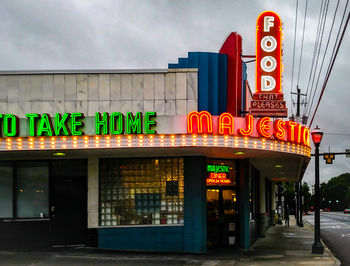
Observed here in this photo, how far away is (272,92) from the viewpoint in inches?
661

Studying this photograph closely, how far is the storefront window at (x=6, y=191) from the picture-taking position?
16.7 meters

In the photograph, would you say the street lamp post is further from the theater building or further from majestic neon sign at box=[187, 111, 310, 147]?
majestic neon sign at box=[187, 111, 310, 147]

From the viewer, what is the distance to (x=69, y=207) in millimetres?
16891

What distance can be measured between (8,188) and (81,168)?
257cm

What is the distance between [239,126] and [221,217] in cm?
445

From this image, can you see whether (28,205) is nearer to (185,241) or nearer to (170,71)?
(185,241)

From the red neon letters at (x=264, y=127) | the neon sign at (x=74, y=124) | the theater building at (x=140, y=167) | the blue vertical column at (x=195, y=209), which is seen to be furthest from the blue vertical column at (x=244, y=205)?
the neon sign at (x=74, y=124)

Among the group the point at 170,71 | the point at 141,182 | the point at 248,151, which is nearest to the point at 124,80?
the point at 170,71

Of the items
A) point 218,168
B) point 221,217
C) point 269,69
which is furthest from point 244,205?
point 269,69

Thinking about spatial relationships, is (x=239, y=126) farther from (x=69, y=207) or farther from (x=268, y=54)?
(x=69, y=207)

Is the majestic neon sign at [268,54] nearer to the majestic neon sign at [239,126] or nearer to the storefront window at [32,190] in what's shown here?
the majestic neon sign at [239,126]

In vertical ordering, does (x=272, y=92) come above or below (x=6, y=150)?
above

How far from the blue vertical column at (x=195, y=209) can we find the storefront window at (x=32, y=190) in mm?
4884

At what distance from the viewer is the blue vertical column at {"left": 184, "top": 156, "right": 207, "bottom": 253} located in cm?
1609
